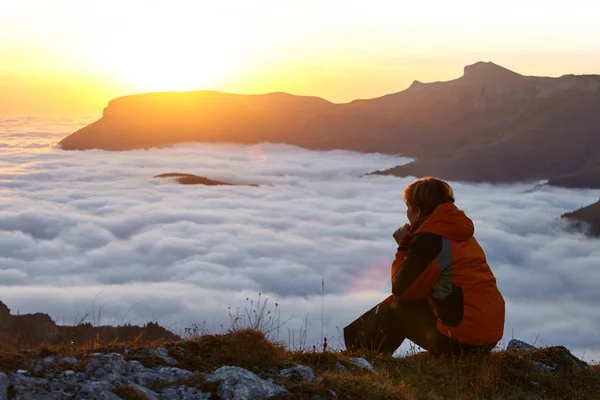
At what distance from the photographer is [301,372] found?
5.31 m

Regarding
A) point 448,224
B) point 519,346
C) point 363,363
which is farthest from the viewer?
point 519,346

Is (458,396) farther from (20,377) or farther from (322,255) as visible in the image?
(322,255)

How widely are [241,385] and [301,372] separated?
0.83m

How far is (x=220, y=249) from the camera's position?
506ft

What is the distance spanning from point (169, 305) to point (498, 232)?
449 ft

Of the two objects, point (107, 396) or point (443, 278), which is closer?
point (107, 396)

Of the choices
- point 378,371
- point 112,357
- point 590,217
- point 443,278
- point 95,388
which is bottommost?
point 378,371

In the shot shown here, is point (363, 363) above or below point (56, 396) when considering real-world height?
below

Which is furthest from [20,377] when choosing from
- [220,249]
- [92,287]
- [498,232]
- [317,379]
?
[498,232]

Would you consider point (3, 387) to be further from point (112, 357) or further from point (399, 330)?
point (399, 330)

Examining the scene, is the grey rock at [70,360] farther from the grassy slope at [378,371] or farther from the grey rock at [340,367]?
the grey rock at [340,367]

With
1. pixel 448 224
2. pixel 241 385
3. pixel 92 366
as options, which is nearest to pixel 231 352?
pixel 241 385

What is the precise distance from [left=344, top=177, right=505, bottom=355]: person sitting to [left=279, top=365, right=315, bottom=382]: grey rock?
1.44m

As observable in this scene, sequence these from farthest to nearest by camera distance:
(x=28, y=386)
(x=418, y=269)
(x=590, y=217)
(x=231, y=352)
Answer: (x=590, y=217)
(x=418, y=269)
(x=231, y=352)
(x=28, y=386)
